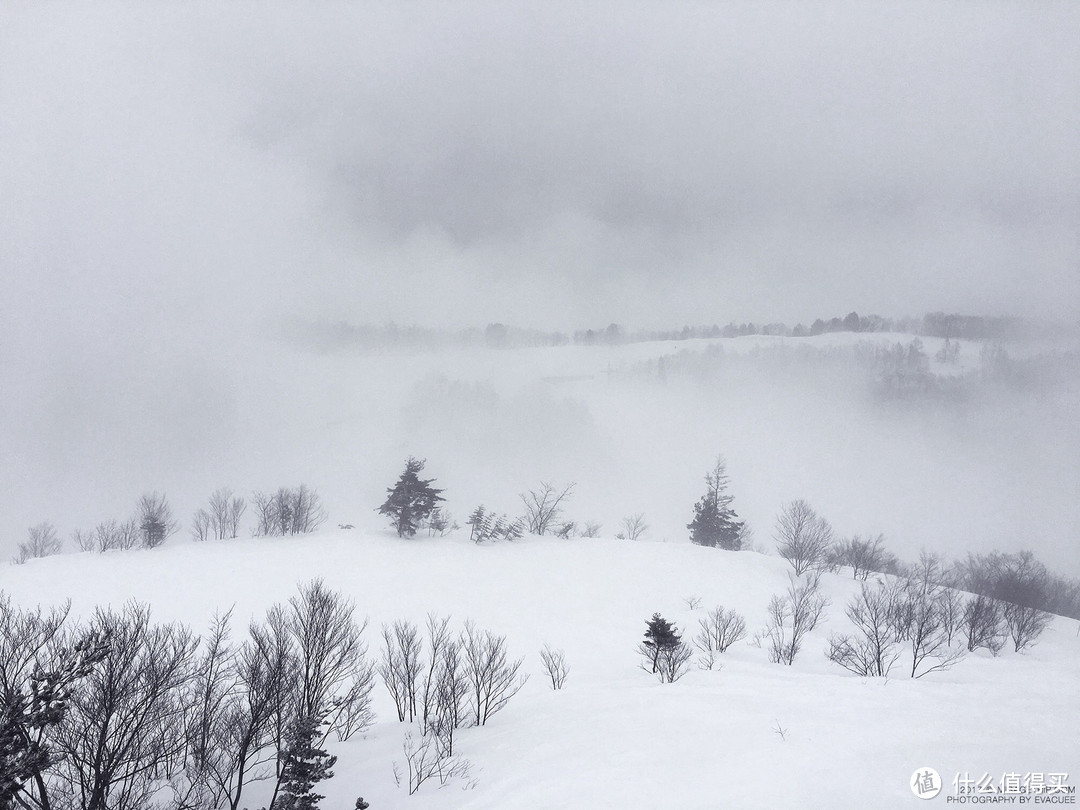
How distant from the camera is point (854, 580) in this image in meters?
46.9

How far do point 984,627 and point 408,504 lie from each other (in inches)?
2265

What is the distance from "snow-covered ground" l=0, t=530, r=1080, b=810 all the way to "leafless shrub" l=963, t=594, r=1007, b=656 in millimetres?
1723

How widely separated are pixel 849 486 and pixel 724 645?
9876cm

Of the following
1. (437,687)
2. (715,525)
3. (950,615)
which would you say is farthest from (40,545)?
(950,615)

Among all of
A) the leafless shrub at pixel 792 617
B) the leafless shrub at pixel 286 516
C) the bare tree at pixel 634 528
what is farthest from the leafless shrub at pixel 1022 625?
the leafless shrub at pixel 286 516

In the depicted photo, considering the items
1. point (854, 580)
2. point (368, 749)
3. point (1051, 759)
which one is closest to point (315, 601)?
point (368, 749)

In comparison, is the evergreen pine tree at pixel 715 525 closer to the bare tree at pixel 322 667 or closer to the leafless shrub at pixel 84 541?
the bare tree at pixel 322 667

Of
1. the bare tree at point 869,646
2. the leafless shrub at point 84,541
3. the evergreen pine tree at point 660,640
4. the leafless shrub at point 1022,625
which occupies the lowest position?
the leafless shrub at point 84,541

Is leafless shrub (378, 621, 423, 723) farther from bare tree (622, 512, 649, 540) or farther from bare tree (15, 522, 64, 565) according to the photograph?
bare tree (15, 522, 64, 565)

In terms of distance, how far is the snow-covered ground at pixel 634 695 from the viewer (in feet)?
37.3

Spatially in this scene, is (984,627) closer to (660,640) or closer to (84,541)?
(660,640)

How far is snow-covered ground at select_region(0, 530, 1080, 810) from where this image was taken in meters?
11.4

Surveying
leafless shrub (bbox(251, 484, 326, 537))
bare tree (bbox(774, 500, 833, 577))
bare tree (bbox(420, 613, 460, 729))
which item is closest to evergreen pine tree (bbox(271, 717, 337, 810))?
bare tree (bbox(420, 613, 460, 729))

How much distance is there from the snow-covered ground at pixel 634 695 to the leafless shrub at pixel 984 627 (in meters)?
1.72
